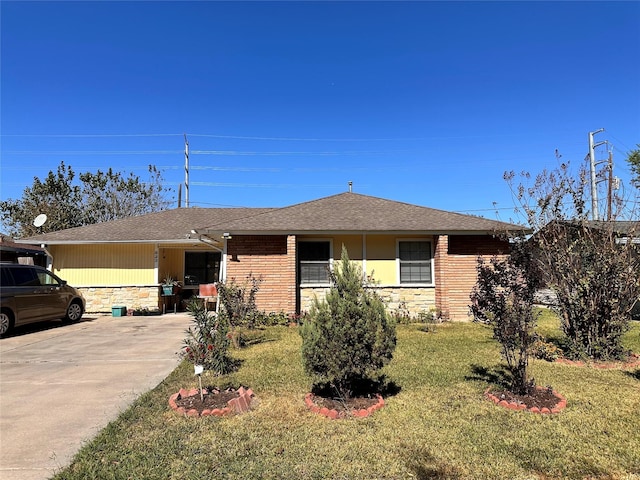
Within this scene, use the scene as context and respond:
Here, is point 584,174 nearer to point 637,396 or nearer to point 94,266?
point 637,396

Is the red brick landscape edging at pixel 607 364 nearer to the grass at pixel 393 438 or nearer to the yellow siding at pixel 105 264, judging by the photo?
the grass at pixel 393 438

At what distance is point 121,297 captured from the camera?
563 inches

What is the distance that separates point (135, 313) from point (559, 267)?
13.3m

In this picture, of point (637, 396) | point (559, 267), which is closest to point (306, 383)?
point (637, 396)

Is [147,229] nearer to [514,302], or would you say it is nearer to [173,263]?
[173,263]

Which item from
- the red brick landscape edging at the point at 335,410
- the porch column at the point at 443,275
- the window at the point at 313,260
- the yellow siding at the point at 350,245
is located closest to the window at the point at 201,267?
the window at the point at 313,260

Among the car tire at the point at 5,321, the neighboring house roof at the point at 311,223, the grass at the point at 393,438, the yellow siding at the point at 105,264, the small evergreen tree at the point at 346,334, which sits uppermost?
the neighboring house roof at the point at 311,223

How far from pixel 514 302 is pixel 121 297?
45.0 ft

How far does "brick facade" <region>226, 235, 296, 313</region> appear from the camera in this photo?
1159 centimetres

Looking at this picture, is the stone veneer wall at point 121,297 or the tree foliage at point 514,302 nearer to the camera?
the tree foliage at point 514,302

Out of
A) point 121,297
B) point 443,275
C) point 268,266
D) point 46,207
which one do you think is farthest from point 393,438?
point 46,207

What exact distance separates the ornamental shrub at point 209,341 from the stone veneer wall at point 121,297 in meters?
9.26

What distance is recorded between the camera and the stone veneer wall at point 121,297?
14.2m

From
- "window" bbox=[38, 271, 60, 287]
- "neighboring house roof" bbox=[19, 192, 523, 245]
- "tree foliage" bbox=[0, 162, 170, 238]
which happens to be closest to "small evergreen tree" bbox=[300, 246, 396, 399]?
"neighboring house roof" bbox=[19, 192, 523, 245]
